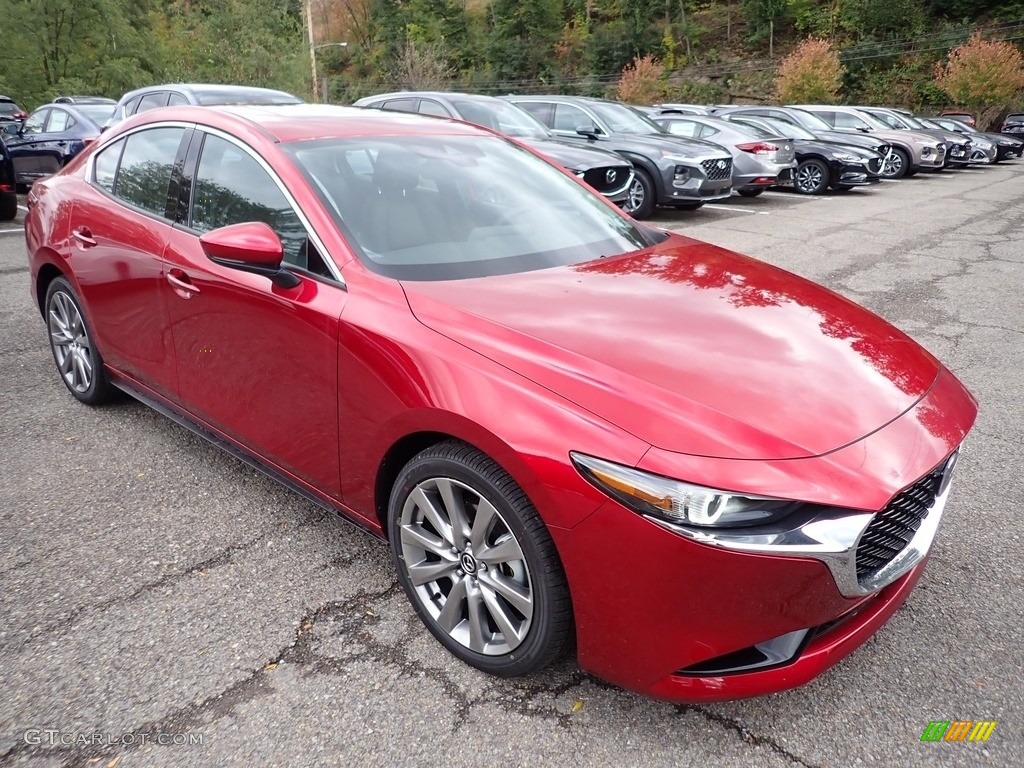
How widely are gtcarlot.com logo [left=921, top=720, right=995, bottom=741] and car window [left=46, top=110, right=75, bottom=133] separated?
13.5 metres

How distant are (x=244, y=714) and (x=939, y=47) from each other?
56132mm

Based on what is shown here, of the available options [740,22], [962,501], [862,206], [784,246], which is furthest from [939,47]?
[962,501]

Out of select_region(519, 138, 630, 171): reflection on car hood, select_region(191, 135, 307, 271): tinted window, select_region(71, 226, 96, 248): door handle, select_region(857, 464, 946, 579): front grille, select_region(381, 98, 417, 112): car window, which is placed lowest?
select_region(857, 464, 946, 579): front grille

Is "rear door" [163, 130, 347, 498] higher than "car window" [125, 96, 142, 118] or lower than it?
lower

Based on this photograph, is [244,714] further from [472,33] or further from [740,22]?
[472,33]

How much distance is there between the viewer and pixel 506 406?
201 cm

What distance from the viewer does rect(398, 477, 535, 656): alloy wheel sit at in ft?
6.93

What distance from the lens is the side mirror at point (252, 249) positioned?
251 centimetres

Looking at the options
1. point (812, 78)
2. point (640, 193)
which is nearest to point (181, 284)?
point (640, 193)

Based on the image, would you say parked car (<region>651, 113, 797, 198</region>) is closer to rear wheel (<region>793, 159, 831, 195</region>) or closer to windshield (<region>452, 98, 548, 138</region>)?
rear wheel (<region>793, 159, 831, 195</region>)

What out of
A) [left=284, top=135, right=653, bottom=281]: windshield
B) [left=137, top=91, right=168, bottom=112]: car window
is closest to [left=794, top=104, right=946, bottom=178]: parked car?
[left=137, top=91, right=168, bottom=112]: car window

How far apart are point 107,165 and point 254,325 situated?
1720mm

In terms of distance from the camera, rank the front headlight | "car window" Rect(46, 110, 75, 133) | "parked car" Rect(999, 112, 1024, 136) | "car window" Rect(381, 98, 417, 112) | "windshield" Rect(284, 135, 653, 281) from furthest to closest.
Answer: "parked car" Rect(999, 112, 1024, 136), "car window" Rect(46, 110, 75, 133), "car window" Rect(381, 98, 417, 112), "windshield" Rect(284, 135, 653, 281), the front headlight

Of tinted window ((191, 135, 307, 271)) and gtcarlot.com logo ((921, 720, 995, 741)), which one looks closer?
gtcarlot.com logo ((921, 720, 995, 741))
